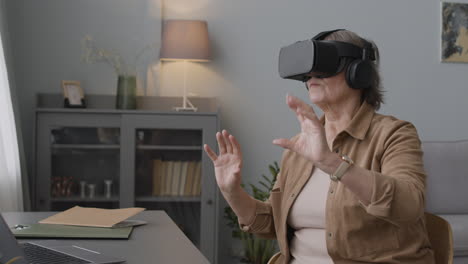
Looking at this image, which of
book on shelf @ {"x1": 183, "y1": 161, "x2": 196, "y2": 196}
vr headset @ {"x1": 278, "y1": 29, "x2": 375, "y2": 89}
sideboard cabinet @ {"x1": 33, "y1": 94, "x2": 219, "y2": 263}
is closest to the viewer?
vr headset @ {"x1": 278, "y1": 29, "x2": 375, "y2": 89}

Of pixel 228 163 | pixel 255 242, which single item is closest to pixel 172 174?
pixel 255 242

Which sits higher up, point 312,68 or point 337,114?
point 312,68

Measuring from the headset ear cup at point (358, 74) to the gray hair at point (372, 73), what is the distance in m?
0.03

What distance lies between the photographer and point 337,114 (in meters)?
1.80

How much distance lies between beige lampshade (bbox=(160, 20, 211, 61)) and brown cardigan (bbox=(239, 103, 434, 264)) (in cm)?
221

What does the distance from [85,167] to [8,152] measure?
0.50 meters

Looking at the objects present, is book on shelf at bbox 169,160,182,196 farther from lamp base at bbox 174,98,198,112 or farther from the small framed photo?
the small framed photo

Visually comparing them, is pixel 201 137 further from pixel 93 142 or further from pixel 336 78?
pixel 336 78

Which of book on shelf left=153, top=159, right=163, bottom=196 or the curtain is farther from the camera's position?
book on shelf left=153, top=159, right=163, bottom=196

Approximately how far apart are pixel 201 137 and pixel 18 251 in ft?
8.86

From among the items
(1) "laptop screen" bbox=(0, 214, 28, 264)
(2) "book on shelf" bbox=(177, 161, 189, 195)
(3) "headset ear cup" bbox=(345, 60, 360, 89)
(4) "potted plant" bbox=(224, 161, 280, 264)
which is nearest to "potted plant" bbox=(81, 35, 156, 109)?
(2) "book on shelf" bbox=(177, 161, 189, 195)

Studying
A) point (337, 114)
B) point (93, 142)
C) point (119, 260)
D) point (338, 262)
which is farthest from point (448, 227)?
point (93, 142)

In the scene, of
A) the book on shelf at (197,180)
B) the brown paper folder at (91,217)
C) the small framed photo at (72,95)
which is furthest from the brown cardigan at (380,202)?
the small framed photo at (72,95)

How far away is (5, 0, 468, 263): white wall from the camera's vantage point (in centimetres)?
401
